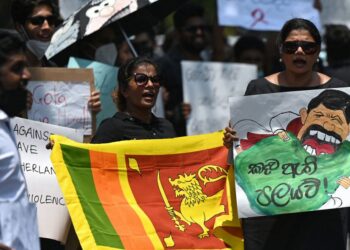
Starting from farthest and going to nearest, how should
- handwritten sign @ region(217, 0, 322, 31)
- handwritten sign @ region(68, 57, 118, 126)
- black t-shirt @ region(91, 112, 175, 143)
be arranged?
handwritten sign @ region(217, 0, 322, 31)
handwritten sign @ region(68, 57, 118, 126)
black t-shirt @ region(91, 112, 175, 143)

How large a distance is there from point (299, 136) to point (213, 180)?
588 millimetres

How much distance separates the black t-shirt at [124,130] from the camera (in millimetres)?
6988

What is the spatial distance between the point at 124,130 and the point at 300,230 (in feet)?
3.92

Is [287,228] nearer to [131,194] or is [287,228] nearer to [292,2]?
[131,194]

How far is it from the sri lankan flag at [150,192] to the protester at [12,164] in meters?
1.54

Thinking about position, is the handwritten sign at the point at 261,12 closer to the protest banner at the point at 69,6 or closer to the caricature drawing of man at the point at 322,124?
the protest banner at the point at 69,6

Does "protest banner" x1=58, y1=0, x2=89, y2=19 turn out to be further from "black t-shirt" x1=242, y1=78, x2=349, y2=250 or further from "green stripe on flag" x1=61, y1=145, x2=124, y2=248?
"black t-shirt" x1=242, y1=78, x2=349, y2=250

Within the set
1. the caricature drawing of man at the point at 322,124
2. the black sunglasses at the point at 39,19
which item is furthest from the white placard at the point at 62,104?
the caricature drawing of man at the point at 322,124

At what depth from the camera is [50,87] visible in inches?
299

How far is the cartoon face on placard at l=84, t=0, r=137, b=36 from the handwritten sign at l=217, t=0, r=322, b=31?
2.89 metres

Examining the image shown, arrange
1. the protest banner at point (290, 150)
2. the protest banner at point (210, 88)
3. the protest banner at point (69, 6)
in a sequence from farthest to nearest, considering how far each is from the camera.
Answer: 1. the protest banner at point (210, 88)
2. the protest banner at point (69, 6)
3. the protest banner at point (290, 150)

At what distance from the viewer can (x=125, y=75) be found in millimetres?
7234

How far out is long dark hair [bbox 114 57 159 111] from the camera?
23.7 ft

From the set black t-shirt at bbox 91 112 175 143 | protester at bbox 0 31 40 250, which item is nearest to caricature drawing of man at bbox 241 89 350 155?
black t-shirt at bbox 91 112 175 143
